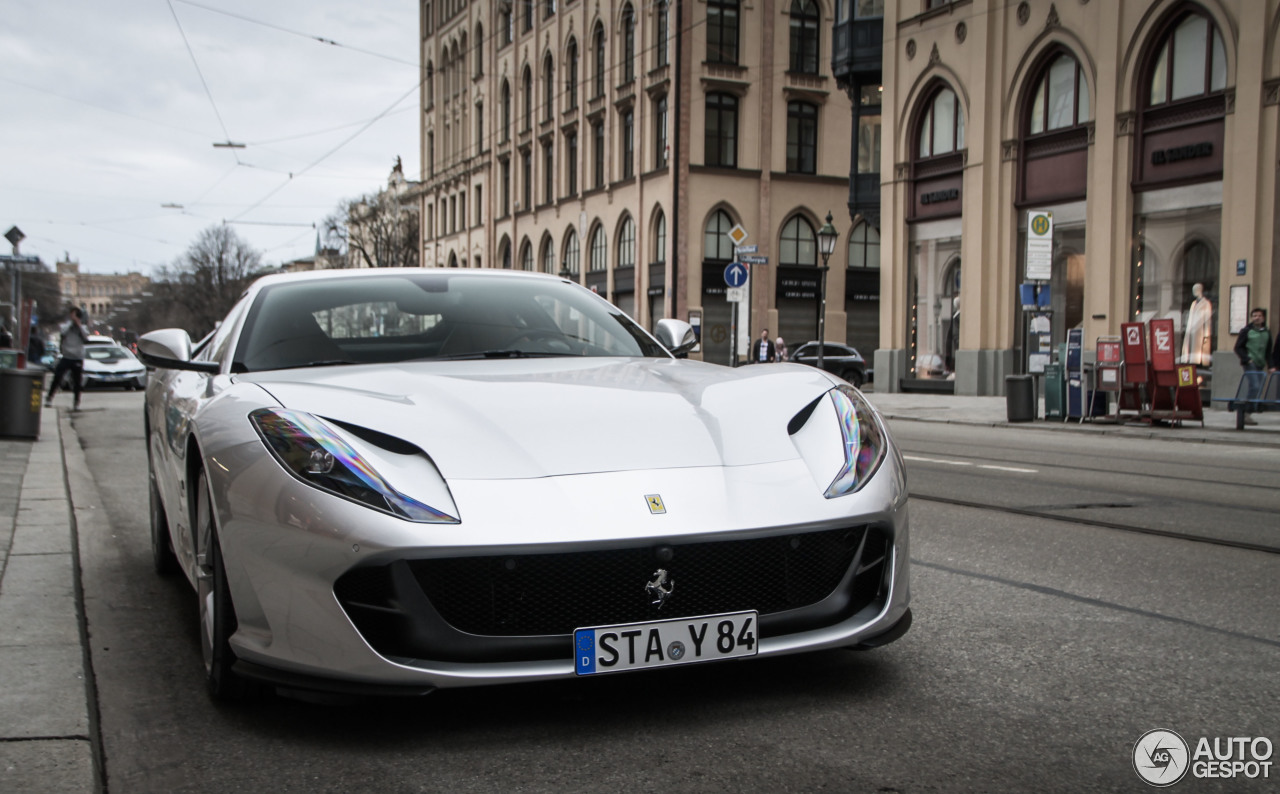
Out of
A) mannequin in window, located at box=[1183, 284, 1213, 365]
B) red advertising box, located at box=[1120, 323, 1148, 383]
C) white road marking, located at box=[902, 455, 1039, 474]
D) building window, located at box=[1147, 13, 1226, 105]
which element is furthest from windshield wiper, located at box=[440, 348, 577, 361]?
building window, located at box=[1147, 13, 1226, 105]

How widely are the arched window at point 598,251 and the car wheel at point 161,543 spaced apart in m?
44.3

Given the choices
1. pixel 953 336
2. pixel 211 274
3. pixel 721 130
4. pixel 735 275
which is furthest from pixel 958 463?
pixel 211 274

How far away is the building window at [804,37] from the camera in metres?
44.8

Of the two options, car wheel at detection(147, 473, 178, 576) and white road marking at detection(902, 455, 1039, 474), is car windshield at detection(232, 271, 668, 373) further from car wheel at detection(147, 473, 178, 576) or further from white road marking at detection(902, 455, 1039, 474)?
white road marking at detection(902, 455, 1039, 474)

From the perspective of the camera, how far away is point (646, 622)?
292cm

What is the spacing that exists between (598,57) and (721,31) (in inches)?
298

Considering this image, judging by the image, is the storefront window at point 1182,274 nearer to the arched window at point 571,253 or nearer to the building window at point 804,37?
the building window at point 804,37

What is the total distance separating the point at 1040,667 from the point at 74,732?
110 inches

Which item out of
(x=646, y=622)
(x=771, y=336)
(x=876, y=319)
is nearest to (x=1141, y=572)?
(x=646, y=622)

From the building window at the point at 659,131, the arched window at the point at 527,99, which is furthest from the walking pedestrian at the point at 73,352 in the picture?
the arched window at the point at 527,99

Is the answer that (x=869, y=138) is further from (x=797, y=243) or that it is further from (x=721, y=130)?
(x=721, y=130)

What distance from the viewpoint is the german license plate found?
9.48ft

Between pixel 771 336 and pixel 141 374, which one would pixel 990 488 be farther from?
pixel 771 336

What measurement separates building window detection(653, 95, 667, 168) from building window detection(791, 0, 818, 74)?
531 centimetres
